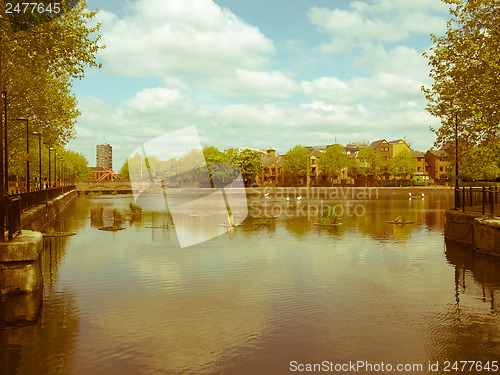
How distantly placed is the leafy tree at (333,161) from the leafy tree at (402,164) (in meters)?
14.1

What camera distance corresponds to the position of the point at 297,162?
14162 centimetres

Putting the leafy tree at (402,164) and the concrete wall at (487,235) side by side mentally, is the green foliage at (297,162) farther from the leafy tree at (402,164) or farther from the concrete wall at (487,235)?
the concrete wall at (487,235)

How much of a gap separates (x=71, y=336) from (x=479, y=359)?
9.39m

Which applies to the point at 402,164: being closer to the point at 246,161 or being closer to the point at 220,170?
the point at 246,161

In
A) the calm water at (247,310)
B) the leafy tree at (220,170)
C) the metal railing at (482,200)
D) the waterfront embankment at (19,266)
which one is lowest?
the calm water at (247,310)

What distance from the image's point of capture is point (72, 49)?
74.3 feet

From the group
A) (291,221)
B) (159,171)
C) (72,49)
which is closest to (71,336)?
(72,49)

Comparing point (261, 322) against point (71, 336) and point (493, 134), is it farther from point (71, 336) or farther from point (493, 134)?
point (493, 134)

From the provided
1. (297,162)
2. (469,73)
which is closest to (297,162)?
(297,162)

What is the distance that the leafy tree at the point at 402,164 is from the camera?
13475cm

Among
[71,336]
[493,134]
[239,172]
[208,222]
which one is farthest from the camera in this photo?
[239,172]

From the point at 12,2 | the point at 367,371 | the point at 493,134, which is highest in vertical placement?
the point at 12,2

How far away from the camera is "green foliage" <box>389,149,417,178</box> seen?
134750mm

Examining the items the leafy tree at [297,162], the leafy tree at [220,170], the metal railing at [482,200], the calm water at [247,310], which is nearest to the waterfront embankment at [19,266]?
the calm water at [247,310]
